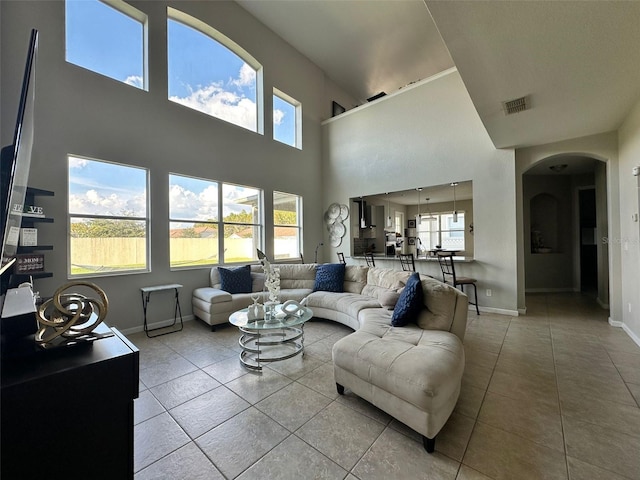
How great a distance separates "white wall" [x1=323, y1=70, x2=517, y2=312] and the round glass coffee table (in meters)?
3.50

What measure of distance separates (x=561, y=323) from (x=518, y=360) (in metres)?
1.86

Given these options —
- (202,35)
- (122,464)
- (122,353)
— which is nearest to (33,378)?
(122,353)

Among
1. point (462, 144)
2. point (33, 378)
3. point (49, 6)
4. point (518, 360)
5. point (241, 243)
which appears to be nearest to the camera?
point (33, 378)

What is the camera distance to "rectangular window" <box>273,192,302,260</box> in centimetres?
604

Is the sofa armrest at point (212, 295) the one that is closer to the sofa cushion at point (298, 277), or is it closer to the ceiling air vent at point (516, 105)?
the sofa cushion at point (298, 277)

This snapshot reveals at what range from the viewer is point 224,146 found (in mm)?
4941

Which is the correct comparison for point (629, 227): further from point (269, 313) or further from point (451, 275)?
point (269, 313)

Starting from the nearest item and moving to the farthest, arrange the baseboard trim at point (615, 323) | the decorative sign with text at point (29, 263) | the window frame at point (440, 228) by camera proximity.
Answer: the decorative sign with text at point (29, 263)
the baseboard trim at point (615, 323)
the window frame at point (440, 228)

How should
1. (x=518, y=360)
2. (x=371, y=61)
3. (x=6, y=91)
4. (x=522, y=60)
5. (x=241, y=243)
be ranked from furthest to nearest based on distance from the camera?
(x=371, y=61)
(x=241, y=243)
(x=6, y=91)
(x=518, y=360)
(x=522, y=60)

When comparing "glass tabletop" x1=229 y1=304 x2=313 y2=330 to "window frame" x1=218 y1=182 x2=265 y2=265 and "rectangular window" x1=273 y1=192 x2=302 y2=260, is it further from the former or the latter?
"rectangular window" x1=273 y1=192 x2=302 y2=260

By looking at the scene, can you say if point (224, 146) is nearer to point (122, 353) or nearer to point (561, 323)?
point (122, 353)

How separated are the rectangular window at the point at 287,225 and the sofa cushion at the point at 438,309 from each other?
4090 millimetres

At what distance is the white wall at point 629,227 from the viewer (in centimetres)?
303

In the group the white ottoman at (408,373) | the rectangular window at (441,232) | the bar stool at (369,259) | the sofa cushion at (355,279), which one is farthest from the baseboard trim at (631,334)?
the bar stool at (369,259)
